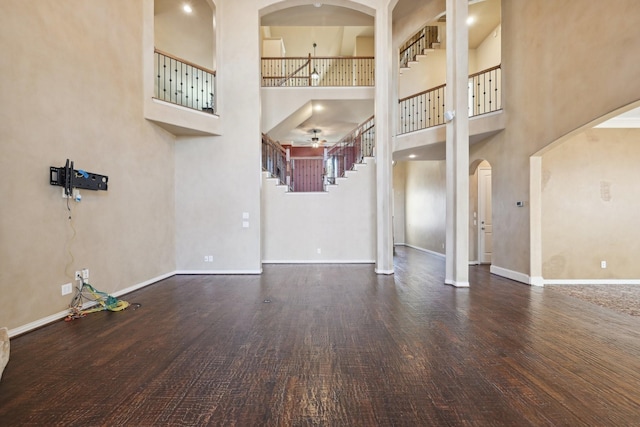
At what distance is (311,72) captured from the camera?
9.05 meters

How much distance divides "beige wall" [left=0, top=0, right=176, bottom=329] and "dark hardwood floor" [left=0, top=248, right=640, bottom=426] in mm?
720

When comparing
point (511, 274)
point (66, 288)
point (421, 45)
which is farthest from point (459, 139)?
point (66, 288)

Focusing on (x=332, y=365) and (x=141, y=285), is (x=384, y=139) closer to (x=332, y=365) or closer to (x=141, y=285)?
(x=332, y=365)

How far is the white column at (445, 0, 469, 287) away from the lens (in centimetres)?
507

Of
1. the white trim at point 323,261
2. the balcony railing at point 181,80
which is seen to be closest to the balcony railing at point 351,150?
the white trim at point 323,261

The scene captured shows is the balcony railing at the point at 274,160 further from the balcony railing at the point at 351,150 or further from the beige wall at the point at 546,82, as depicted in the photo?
the beige wall at the point at 546,82

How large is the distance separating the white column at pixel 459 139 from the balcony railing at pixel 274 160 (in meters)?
4.50

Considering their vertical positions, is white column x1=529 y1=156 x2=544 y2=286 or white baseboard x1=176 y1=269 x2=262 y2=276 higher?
white column x1=529 y1=156 x2=544 y2=286

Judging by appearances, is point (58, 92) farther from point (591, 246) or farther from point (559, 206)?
point (591, 246)

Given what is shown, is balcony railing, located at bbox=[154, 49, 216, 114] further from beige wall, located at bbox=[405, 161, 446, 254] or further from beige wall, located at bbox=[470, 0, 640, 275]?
beige wall, located at bbox=[405, 161, 446, 254]

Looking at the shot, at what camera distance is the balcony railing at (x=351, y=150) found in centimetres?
779

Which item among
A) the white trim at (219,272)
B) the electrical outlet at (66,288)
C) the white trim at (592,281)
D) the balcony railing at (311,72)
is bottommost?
the white trim at (592,281)

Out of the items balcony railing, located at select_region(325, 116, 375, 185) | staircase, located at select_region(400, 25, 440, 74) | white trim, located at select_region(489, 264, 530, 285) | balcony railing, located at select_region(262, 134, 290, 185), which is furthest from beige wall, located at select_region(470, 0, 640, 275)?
balcony railing, located at select_region(262, 134, 290, 185)

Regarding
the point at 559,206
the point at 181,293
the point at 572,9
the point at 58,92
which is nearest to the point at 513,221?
the point at 559,206
